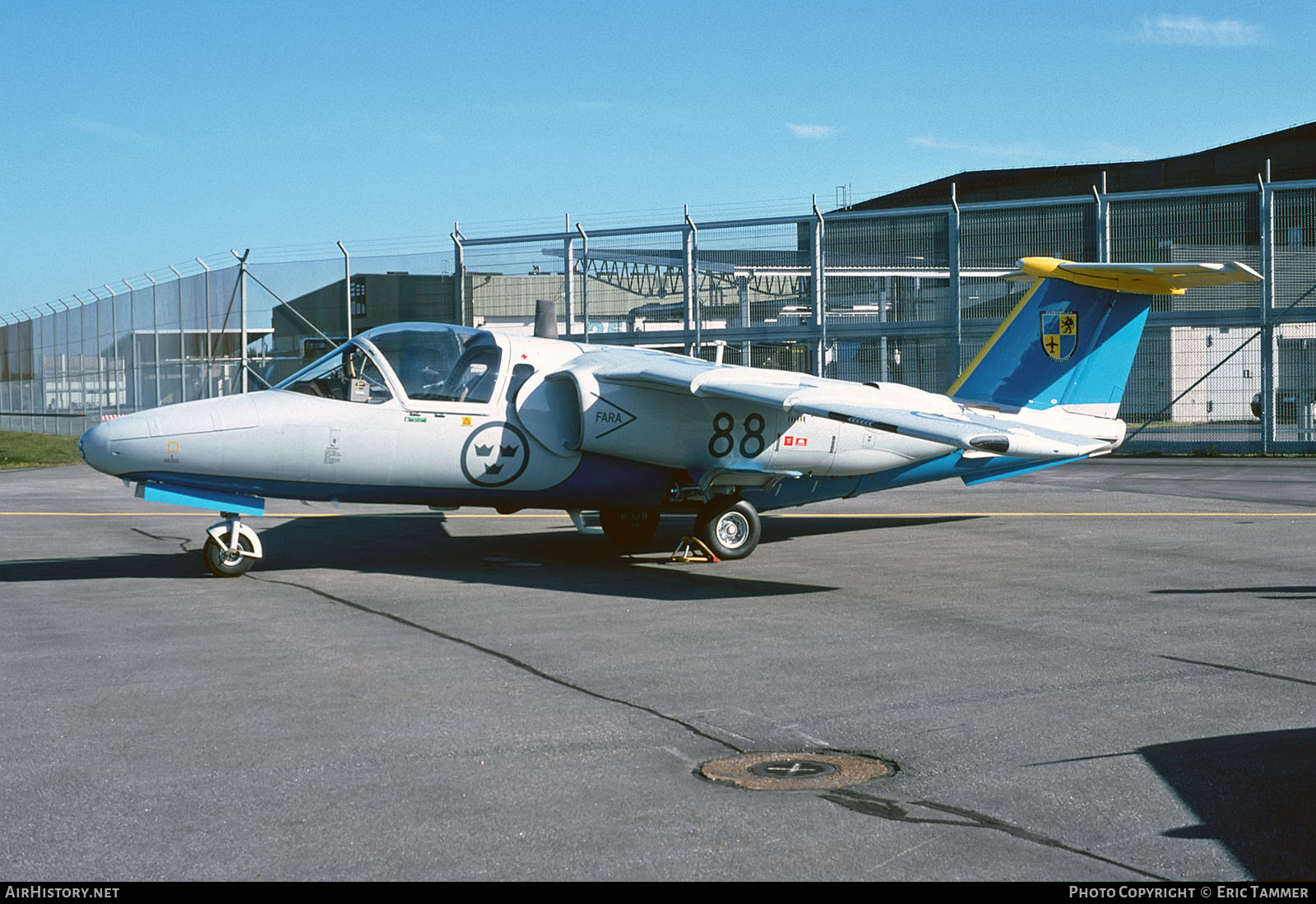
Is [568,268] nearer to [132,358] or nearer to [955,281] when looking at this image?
[955,281]

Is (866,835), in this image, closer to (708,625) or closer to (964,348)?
(708,625)

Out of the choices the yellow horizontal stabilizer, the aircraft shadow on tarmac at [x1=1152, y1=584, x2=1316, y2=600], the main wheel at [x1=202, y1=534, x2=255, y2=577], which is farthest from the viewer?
the yellow horizontal stabilizer

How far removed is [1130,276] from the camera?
14.8 m

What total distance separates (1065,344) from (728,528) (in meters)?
5.22

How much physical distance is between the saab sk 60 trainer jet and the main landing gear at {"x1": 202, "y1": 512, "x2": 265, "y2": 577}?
19 millimetres

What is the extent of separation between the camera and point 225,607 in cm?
1052

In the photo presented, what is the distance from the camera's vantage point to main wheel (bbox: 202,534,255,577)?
12.3 m

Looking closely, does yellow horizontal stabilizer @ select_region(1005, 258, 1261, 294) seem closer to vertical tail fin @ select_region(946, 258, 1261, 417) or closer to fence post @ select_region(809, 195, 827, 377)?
vertical tail fin @ select_region(946, 258, 1261, 417)

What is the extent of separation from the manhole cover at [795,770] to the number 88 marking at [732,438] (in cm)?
761

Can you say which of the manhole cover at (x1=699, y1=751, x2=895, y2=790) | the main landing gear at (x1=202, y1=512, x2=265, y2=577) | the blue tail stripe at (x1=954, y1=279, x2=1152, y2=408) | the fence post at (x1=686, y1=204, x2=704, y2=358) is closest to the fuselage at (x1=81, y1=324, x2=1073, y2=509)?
the main landing gear at (x1=202, y1=512, x2=265, y2=577)

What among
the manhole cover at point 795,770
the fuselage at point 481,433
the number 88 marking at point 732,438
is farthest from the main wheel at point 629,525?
the manhole cover at point 795,770

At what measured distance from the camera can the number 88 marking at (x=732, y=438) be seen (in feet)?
44.1

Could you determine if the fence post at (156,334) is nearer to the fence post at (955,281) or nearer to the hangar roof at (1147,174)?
the fence post at (955,281)

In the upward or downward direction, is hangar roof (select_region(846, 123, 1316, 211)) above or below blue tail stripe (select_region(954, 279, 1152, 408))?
above
